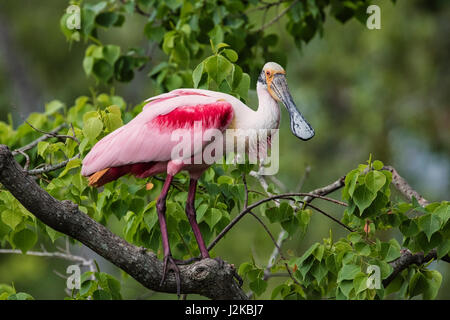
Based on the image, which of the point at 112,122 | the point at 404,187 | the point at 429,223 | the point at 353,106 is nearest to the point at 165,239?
the point at 112,122

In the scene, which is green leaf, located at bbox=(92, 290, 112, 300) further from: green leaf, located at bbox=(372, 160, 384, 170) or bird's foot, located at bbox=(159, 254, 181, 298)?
green leaf, located at bbox=(372, 160, 384, 170)

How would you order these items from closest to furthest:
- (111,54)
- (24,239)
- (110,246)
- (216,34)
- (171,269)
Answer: (110,246), (171,269), (24,239), (216,34), (111,54)

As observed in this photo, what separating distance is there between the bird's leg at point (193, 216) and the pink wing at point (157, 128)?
0.42m

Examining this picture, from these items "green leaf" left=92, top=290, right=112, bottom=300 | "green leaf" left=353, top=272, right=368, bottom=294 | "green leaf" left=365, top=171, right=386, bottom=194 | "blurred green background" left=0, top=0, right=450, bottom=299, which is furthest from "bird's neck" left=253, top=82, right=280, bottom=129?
"blurred green background" left=0, top=0, right=450, bottom=299

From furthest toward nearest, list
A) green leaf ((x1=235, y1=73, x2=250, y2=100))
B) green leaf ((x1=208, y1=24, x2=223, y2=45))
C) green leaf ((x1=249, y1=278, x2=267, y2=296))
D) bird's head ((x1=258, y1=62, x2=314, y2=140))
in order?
green leaf ((x1=208, y1=24, x2=223, y2=45)), green leaf ((x1=249, y1=278, x2=267, y2=296)), green leaf ((x1=235, y1=73, x2=250, y2=100)), bird's head ((x1=258, y1=62, x2=314, y2=140))

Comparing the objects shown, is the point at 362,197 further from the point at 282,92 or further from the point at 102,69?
the point at 102,69

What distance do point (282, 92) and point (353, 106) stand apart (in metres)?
10.1

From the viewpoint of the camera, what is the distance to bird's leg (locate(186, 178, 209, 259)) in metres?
5.05

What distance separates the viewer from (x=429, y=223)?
475cm

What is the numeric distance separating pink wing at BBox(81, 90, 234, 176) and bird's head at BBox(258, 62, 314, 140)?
397mm

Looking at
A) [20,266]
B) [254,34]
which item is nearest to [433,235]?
[254,34]

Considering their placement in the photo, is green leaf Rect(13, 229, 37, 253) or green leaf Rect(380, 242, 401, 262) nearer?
green leaf Rect(380, 242, 401, 262)
